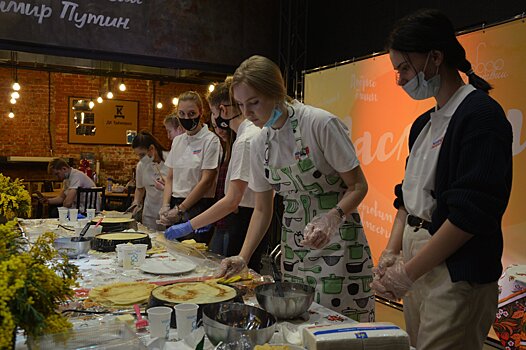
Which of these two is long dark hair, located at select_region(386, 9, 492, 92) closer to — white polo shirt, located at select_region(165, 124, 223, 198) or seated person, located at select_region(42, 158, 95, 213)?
white polo shirt, located at select_region(165, 124, 223, 198)

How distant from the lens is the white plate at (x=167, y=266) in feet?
6.72

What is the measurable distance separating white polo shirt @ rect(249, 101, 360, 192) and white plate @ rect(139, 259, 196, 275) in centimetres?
56

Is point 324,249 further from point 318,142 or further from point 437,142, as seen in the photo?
point 437,142

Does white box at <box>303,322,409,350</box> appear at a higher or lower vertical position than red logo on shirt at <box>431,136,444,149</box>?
lower

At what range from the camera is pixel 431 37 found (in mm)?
1529

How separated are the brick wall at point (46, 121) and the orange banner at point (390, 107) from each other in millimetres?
6097

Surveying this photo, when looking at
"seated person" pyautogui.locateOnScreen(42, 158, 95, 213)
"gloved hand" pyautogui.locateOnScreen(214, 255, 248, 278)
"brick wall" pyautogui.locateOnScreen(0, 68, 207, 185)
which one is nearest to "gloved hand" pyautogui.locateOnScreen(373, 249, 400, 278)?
"gloved hand" pyautogui.locateOnScreen(214, 255, 248, 278)

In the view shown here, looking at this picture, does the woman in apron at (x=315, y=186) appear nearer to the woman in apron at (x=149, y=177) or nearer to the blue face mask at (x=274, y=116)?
the blue face mask at (x=274, y=116)

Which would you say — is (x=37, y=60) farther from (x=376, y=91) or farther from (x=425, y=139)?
(x=425, y=139)

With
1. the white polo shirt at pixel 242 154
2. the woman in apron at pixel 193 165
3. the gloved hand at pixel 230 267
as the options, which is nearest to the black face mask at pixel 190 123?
the woman in apron at pixel 193 165

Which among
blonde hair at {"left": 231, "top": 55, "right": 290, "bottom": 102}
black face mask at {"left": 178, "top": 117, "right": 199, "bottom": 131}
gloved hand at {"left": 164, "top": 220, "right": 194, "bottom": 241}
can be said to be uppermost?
blonde hair at {"left": 231, "top": 55, "right": 290, "bottom": 102}

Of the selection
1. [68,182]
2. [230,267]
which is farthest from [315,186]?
[68,182]

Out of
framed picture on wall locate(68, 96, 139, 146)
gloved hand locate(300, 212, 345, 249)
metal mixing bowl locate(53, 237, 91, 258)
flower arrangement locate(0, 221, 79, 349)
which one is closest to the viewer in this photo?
flower arrangement locate(0, 221, 79, 349)

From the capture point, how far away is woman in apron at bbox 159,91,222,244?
3.57 meters
